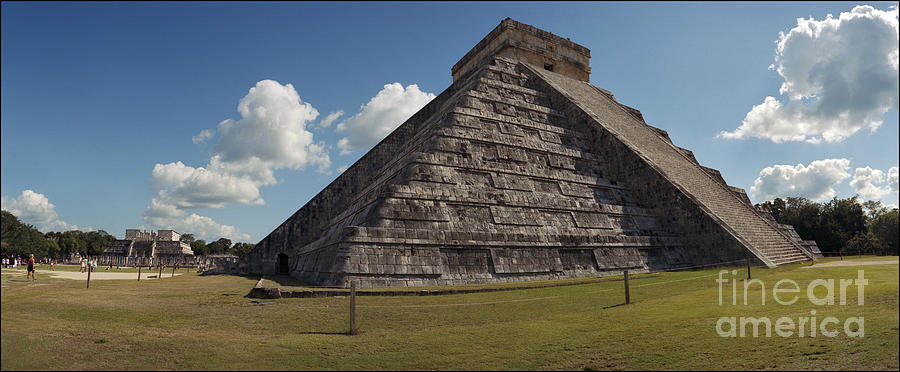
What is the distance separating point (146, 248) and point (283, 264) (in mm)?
39145

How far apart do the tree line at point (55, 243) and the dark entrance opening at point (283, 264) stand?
919cm

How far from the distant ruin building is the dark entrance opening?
113 ft

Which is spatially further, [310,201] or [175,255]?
[175,255]

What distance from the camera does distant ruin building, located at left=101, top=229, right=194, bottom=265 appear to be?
5053cm

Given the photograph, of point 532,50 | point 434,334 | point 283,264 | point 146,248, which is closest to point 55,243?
point 146,248

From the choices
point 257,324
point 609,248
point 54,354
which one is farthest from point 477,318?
point 609,248

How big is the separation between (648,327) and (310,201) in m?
20.0

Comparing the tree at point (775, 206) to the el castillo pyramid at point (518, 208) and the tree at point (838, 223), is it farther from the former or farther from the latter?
the el castillo pyramid at point (518, 208)

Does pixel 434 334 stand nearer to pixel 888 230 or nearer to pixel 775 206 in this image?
pixel 888 230

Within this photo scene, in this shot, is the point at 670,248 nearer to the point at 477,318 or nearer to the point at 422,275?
the point at 422,275

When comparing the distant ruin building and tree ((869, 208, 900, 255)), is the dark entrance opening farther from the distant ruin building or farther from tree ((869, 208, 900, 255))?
the distant ruin building

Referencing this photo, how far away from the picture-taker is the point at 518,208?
16328 millimetres

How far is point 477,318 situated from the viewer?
8.39 meters

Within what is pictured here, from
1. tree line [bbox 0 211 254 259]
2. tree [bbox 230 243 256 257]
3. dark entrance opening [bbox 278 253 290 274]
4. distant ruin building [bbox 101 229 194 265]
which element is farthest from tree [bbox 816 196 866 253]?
tree [bbox 230 243 256 257]
